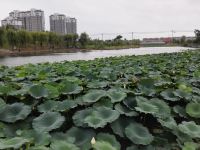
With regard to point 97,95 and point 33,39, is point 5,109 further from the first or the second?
point 33,39

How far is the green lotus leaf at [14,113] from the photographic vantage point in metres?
2.42

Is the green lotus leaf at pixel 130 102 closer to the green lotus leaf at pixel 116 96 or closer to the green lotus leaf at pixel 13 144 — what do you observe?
the green lotus leaf at pixel 116 96

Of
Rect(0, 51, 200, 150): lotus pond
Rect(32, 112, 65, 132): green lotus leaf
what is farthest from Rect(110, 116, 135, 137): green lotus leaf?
Rect(32, 112, 65, 132): green lotus leaf

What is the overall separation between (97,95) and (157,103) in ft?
1.71

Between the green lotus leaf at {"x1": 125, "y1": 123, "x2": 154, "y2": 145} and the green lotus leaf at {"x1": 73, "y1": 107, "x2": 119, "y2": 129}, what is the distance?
14cm

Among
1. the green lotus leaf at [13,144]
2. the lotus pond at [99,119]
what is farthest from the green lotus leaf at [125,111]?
the green lotus leaf at [13,144]

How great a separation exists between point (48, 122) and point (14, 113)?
14.3 inches

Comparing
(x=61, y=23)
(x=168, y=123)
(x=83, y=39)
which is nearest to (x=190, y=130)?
(x=168, y=123)

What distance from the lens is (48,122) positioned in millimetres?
2301

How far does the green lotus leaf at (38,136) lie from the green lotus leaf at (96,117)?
0.31m

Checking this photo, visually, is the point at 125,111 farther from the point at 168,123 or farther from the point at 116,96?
the point at 168,123

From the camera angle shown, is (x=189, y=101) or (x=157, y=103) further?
(x=189, y=101)

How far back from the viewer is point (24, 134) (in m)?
2.01

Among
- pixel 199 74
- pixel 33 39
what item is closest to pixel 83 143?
pixel 199 74
